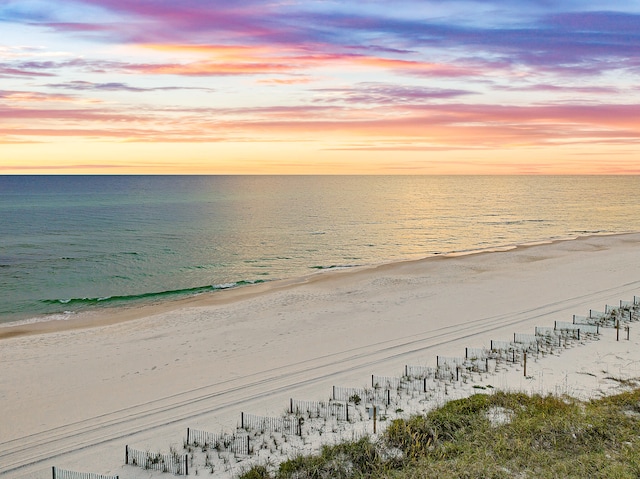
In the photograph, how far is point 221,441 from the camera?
1569 centimetres

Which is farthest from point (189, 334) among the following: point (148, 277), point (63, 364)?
point (148, 277)

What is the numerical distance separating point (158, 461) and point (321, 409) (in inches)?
220

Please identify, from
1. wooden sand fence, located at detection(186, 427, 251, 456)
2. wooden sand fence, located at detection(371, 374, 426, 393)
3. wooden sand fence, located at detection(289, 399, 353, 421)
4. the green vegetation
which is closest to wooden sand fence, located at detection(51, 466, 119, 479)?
wooden sand fence, located at detection(186, 427, 251, 456)

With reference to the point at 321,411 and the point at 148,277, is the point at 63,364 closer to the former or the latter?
the point at 321,411

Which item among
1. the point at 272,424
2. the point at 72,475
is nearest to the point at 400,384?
the point at 272,424

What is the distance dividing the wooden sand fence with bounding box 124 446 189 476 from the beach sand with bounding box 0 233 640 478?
249mm

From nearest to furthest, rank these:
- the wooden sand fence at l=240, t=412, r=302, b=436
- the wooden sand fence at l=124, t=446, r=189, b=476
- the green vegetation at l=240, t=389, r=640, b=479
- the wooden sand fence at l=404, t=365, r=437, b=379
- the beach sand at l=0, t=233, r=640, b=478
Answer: the green vegetation at l=240, t=389, r=640, b=479 → the wooden sand fence at l=124, t=446, r=189, b=476 → the wooden sand fence at l=240, t=412, r=302, b=436 → the beach sand at l=0, t=233, r=640, b=478 → the wooden sand fence at l=404, t=365, r=437, b=379

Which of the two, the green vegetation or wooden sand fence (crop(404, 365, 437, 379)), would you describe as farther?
wooden sand fence (crop(404, 365, 437, 379))

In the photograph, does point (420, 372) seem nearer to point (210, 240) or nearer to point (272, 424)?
point (272, 424)

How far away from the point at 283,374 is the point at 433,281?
80.3 feet

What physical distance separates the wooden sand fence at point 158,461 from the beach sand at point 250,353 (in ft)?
0.82

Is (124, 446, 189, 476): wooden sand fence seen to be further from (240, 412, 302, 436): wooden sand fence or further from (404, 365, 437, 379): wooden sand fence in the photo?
(404, 365, 437, 379): wooden sand fence

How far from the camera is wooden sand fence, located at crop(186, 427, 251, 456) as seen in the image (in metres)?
15.1

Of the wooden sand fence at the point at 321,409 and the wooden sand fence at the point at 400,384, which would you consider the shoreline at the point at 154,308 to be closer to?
the wooden sand fence at the point at 321,409
